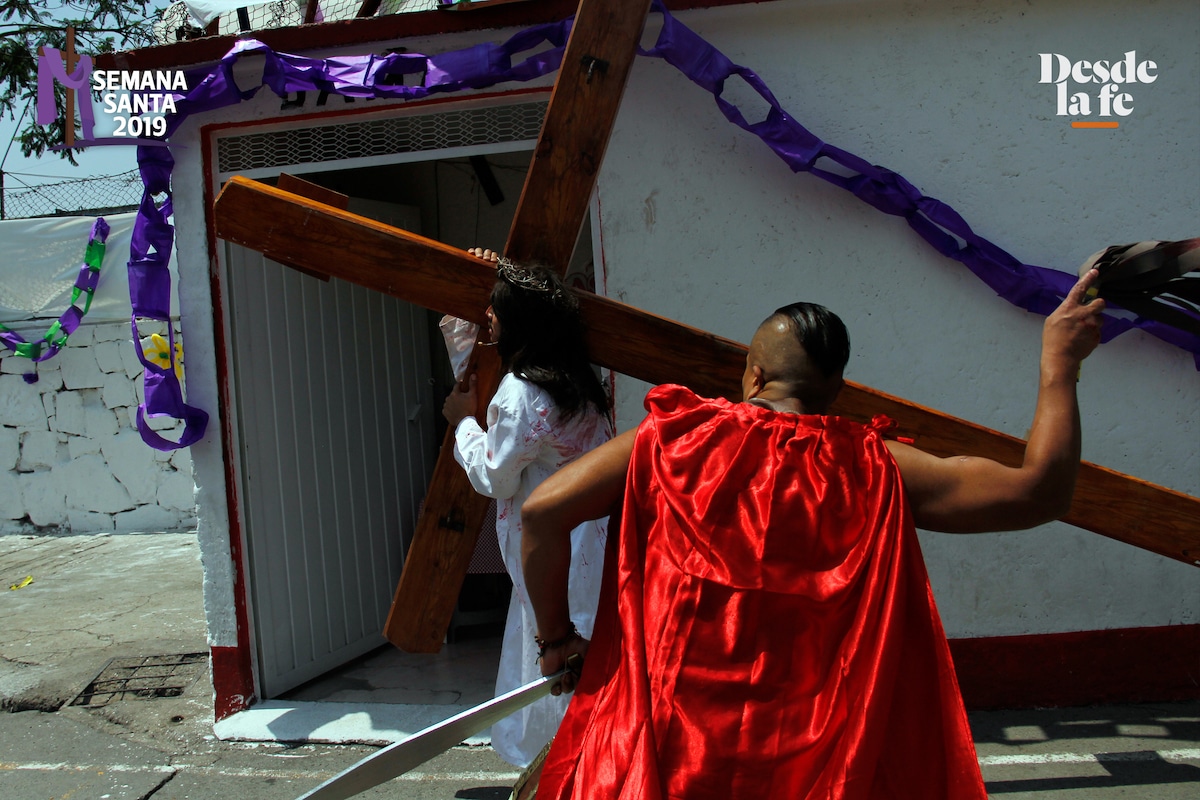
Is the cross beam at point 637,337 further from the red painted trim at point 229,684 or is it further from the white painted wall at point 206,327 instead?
the red painted trim at point 229,684

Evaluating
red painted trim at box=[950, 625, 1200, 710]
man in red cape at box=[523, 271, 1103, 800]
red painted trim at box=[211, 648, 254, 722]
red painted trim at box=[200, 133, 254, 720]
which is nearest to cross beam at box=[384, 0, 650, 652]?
man in red cape at box=[523, 271, 1103, 800]

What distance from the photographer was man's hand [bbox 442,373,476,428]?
8.54 feet

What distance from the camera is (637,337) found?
2.38 m

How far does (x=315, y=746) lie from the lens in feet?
13.3

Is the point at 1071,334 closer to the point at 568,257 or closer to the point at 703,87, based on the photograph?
the point at 568,257

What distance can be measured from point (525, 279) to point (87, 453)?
8024 millimetres

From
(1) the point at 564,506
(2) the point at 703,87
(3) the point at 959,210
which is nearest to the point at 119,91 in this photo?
(2) the point at 703,87

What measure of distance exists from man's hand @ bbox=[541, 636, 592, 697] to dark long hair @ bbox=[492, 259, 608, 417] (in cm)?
67

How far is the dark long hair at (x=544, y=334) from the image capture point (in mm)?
2344

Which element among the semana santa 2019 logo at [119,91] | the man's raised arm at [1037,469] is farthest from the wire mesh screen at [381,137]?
the man's raised arm at [1037,469]

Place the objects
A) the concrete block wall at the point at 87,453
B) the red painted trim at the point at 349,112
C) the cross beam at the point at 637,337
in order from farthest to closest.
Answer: the concrete block wall at the point at 87,453
the red painted trim at the point at 349,112
the cross beam at the point at 637,337

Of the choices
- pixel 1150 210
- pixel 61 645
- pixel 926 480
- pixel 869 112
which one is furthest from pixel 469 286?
pixel 61 645

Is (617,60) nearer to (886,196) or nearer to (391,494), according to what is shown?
(886,196)

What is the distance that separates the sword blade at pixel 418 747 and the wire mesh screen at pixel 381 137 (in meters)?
2.75
